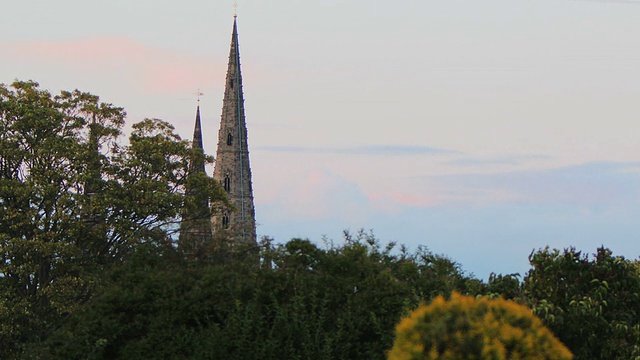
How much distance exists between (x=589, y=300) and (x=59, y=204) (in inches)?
1034

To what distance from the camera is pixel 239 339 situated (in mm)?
13781

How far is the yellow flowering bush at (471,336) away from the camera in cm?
995

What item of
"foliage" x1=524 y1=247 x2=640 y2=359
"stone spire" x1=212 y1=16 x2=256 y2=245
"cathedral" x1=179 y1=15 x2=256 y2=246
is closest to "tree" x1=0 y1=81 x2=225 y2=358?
"foliage" x1=524 y1=247 x2=640 y2=359

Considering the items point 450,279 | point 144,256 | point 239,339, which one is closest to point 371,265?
point 450,279

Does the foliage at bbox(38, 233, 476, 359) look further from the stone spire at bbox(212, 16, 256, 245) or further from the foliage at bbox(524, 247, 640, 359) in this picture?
the stone spire at bbox(212, 16, 256, 245)

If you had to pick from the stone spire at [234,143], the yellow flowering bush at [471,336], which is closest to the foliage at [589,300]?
the yellow flowering bush at [471,336]

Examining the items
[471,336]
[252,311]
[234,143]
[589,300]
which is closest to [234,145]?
[234,143]

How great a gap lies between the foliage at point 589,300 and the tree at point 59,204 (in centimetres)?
2235

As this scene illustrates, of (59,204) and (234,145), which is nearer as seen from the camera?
(59,204)

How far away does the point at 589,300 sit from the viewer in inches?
527

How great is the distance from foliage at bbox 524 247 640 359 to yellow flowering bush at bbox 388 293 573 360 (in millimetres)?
2766

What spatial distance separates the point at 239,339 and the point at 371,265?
9.46 ft

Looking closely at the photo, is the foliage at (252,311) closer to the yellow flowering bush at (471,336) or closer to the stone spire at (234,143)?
the yellow flowering bush at (471,336)

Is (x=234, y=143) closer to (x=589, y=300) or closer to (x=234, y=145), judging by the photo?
(x=234, y=145)
